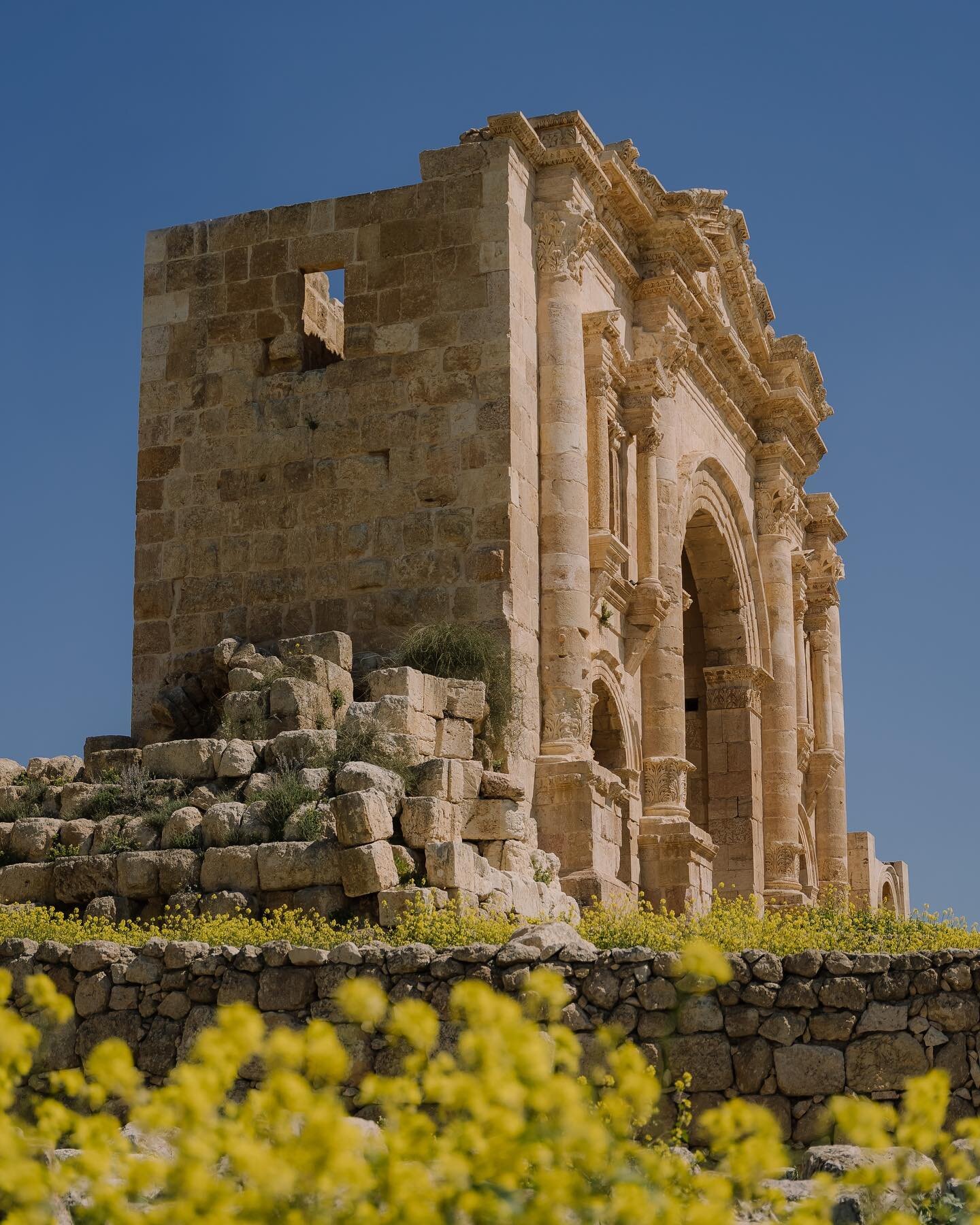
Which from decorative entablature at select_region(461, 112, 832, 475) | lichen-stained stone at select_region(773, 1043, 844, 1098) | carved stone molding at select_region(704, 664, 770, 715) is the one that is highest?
decorative entablature at select_region(461, 112, 832, 475)

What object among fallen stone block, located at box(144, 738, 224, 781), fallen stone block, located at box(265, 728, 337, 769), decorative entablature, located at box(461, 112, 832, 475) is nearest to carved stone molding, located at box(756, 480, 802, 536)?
decorative entablature, located at box(461, 112, 832, 475)

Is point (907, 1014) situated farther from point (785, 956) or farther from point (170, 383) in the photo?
point (170, 383)

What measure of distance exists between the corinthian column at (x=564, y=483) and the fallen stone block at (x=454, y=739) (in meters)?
1.49

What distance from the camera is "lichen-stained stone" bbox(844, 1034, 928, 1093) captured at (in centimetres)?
870

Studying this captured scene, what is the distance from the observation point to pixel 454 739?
1441cm

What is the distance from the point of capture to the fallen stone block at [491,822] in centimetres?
1330

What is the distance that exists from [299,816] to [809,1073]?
15.1 ft

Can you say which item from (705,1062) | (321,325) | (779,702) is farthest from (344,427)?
(779,702)

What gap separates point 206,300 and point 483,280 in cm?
306

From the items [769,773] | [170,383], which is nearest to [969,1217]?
[170,383]

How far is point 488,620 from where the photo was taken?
15.7 metres

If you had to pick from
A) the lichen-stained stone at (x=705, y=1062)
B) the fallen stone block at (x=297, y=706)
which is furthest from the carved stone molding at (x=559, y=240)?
the lichen-stained stone at (x=705, y=1062)

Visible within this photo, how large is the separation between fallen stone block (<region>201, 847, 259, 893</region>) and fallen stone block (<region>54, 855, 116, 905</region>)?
76 cm

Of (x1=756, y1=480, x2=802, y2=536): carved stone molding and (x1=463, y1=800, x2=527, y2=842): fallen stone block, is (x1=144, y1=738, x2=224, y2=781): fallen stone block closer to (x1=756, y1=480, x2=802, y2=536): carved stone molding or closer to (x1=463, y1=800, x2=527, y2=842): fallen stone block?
(x1=463, y1=800, x2=527, y2=842): fallen stone block
